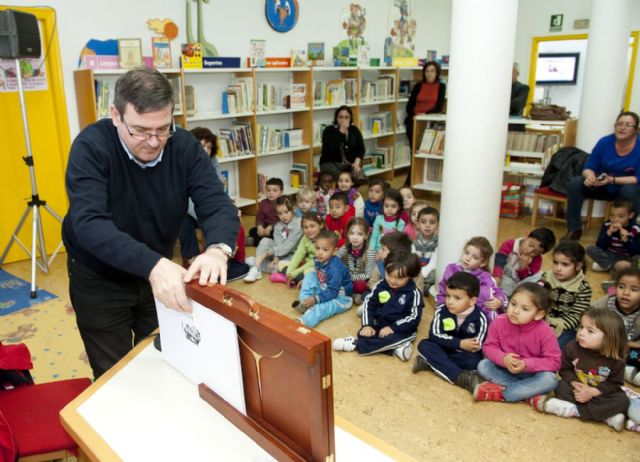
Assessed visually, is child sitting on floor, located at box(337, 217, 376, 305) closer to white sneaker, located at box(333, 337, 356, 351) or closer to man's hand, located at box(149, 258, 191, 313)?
white sneaker, located at box(333, 337, 356, 351)

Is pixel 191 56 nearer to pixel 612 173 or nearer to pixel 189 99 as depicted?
pixel 189 99

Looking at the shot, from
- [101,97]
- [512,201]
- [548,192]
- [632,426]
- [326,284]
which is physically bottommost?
[632,426]

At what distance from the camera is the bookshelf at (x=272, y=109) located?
5.36 meters

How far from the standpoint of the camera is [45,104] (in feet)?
15.3

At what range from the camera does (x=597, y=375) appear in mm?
2537

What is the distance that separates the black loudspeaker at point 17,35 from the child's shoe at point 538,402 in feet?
13.3

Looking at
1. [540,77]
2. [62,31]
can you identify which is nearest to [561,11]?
[540,77]

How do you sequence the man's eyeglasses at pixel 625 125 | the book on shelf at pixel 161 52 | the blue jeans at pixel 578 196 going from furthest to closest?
the blue jeans at pixel 578 196, the book on shelf at pixel 161 52, the man's eyeglasses at pixel 625 125

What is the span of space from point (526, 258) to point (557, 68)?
7.90 meters

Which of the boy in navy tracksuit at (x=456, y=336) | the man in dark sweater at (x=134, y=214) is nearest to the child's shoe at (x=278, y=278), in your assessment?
the boy in navy tracksuit at (x=456, y=336)

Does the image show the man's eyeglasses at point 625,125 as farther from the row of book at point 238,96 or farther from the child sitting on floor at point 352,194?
the row of book at point 238,96

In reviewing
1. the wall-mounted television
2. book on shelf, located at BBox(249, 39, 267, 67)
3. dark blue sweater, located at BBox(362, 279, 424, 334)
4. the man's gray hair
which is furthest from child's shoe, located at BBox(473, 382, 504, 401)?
the wall-mounted television

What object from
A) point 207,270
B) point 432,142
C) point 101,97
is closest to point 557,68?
point 432,142

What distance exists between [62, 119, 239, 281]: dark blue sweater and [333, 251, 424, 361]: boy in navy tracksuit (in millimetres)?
1683
